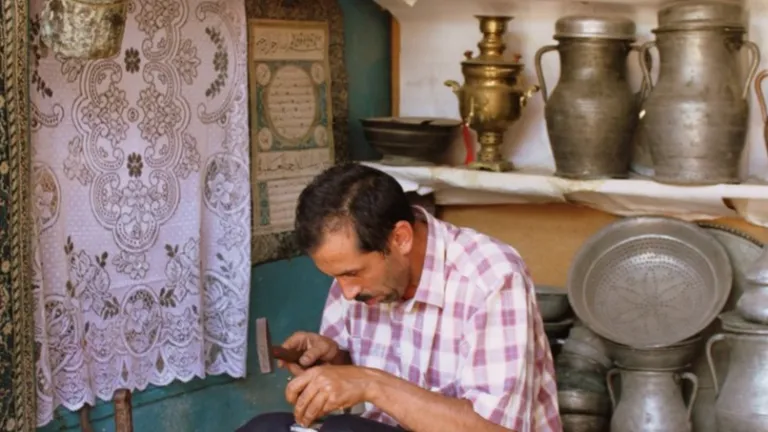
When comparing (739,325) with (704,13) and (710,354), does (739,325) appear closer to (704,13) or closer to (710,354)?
(710,354)

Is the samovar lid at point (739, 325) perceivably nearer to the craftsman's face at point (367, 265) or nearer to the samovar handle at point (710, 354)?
the samovar handle at point (710, 354)

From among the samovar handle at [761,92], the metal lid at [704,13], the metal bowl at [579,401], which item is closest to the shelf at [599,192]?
the samovar handle at [761,92]

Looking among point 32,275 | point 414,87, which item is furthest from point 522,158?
point 32,275

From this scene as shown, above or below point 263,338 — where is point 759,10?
above

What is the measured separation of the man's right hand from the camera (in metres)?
2.55

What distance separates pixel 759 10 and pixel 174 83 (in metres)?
1.56

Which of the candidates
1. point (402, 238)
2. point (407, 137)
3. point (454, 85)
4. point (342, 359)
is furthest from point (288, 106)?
point (402, 238)

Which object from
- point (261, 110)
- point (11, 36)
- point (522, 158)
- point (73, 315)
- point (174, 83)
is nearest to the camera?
point (11, 36)

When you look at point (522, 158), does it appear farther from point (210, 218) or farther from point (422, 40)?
point (210, 218)

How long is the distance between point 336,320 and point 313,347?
0.44ft

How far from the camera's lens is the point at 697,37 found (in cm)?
319

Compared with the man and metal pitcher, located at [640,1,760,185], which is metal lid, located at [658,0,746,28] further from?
the man

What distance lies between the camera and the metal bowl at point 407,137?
12.0 ft

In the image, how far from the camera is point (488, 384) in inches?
90.3
